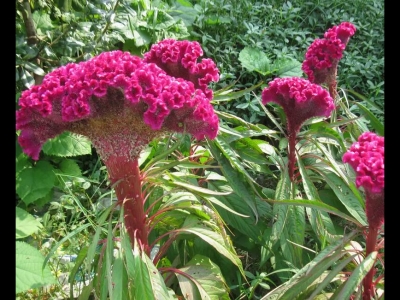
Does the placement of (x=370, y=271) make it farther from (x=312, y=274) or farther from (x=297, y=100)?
(x=297, y=100)

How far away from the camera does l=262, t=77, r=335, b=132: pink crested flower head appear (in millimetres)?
2352

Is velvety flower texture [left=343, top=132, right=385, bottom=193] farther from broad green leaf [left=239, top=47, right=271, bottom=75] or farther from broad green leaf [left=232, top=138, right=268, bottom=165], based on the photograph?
Answer: broad green leaf [left=239, top=47, right=271, bottom=75]

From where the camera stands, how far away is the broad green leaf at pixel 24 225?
283cm

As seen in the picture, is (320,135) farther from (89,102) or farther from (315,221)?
(89,102)

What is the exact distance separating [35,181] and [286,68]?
94.6 inches

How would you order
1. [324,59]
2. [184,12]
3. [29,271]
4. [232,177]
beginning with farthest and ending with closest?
[184,12] → [324,59] → [29,271] → [232,177]

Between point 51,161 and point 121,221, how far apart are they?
6.74 ft

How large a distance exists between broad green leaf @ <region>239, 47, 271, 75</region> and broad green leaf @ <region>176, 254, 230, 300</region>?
2.67 m

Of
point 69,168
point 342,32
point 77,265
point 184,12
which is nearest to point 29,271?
point 77,265

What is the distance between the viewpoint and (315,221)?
2.28 m

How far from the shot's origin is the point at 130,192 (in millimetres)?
1908

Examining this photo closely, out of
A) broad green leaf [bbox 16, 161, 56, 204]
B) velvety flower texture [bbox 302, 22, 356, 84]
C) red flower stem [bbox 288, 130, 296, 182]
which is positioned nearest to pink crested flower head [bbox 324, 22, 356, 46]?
velvety flower texture [bbox 302, 22, 356, 84]

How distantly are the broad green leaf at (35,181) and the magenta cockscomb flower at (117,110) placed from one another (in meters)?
1.53

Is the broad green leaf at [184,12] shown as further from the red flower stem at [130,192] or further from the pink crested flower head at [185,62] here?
the red flower stem at [130,192]
